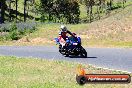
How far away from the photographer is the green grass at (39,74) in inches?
613

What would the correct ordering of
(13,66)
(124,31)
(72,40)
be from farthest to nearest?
(124,31)
(72,40)
(13,66)

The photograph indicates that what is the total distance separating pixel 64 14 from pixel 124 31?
2456 inches

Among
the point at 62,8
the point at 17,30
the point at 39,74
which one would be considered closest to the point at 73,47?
the point at 39,74

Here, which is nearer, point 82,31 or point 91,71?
point 91,71

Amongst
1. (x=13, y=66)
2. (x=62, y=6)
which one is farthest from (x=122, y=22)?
(x=62, y=6)

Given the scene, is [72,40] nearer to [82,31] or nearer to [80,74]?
[80,74]

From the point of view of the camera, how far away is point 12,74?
18.7 metres

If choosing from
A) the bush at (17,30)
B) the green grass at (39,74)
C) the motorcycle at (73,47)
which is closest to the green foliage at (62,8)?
the bush at (17,30)

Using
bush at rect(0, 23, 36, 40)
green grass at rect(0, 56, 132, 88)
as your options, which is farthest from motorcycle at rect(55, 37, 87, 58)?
bush at rect(0, 23, 36, 40)

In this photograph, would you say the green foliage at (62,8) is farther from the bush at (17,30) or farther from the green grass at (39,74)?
the green grass at (39,74)

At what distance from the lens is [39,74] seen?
18594 millimetres

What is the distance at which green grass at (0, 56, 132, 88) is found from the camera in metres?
15.6

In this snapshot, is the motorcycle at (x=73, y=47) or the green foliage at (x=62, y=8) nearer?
the motorcycle at (x=73, y=47)

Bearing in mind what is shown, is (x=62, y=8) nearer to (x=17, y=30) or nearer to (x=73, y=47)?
(x=17, y=30)
